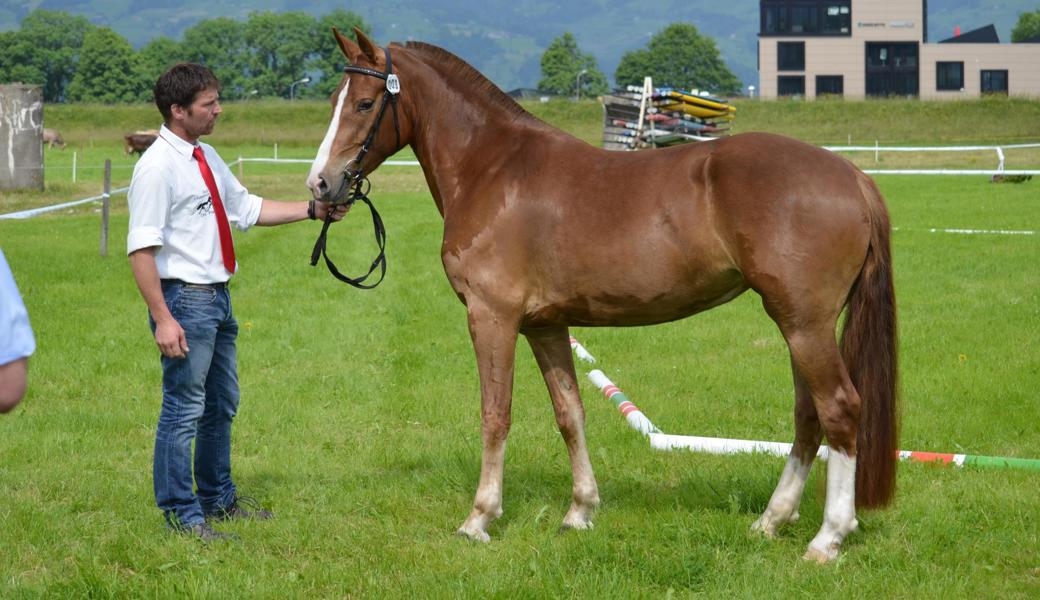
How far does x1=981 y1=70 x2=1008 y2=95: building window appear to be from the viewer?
92125 mm

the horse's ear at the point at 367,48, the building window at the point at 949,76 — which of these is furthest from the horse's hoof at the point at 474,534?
the building window at the point at 949,76

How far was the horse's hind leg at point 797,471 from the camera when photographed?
16.9 feet

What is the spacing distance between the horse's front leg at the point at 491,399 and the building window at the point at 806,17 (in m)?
93.2

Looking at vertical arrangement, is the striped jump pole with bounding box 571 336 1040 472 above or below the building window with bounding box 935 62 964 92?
below

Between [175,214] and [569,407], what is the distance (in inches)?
86.0

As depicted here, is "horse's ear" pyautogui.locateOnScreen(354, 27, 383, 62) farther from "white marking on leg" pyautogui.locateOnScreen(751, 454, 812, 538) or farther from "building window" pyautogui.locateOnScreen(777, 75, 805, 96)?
"building window" pyautogui.locateOnScreen(777, 75, 805, 96)

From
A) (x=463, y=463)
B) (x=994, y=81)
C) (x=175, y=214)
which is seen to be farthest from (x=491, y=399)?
(x=994, y=81)

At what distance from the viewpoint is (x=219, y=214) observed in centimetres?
533

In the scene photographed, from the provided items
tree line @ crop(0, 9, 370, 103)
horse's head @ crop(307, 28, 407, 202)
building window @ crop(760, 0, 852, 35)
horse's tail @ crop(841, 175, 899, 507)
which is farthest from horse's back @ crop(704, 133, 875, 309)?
tree line @ crop(0, 9, 370, 103)

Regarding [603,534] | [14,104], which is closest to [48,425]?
[603,534]

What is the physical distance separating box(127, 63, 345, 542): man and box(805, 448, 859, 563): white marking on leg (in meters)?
2.86

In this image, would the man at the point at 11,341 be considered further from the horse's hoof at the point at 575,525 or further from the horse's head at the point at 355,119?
the horse's hoof at the point at 575,525

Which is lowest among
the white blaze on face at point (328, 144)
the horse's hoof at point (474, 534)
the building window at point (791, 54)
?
the horse's hoof at point (474, 534)

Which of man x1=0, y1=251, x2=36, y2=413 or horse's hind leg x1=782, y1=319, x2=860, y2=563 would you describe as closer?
man x1=0, y1=251, x2=36, y2=413
